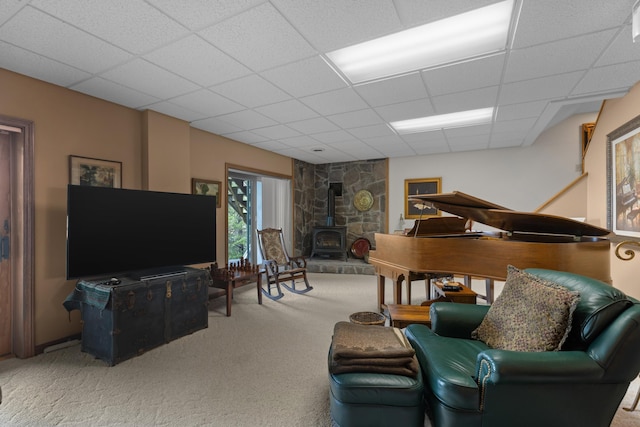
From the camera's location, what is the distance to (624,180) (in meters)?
3.09

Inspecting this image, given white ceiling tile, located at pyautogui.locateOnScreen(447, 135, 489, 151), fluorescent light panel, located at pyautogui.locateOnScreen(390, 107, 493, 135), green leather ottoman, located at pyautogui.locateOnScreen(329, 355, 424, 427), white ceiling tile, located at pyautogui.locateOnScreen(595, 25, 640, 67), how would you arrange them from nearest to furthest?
green leather ottoman, located at pyautogui.locateOnScreen(329, 355, 424, 427)
white ceiling tile, located at pyautogui.locateOnScreen(595, 25, 640, 67)
fluorescent light panel, located at pyautogui.locateOnScreen(390, 107, 493, 135)
white ceiling tile, located at pyautogui.locateOnScreen(447, 135, 489, 151)

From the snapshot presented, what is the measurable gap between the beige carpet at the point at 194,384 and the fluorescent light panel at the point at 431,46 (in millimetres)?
2589

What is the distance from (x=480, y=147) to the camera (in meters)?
5.70

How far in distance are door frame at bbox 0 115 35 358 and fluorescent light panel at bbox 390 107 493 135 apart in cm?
405

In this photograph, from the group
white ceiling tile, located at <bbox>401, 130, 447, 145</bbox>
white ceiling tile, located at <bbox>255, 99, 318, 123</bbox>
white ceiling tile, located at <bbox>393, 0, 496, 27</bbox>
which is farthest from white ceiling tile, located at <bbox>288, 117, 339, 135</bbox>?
white ceiling tile, located at <bbox>393, 0, 496, 27</bbox>

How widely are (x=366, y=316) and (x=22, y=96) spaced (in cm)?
356

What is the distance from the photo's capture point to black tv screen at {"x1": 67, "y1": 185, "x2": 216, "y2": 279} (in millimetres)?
2596

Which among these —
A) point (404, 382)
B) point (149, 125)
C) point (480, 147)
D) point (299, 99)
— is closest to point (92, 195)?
point (149, 125)

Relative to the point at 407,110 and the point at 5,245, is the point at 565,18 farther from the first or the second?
the point at 5,245

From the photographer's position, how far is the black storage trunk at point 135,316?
2487 mm

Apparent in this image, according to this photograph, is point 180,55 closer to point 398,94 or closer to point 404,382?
point 398,94

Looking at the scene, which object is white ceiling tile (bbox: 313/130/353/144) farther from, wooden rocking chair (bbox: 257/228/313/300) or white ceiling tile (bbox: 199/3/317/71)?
white ceiling tile (bbox: 199/3/317/71)

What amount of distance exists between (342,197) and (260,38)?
5.31 m

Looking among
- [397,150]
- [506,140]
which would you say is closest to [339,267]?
[397,150]
